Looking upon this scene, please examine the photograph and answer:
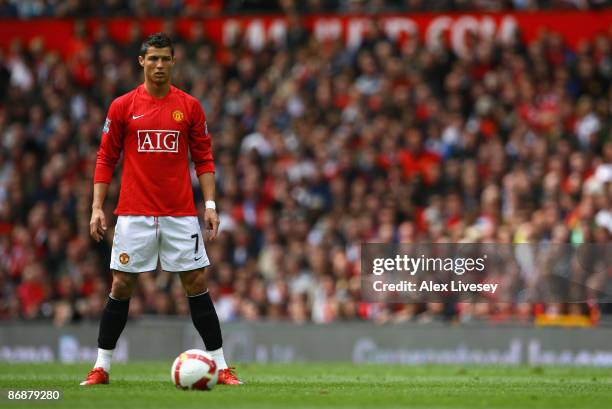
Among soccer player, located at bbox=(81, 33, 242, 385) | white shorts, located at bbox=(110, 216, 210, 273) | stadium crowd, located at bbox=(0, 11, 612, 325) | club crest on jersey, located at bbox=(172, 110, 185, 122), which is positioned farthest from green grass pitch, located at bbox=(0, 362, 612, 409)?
stadium crowd, located at bbox=(0, 11, 612, 325)

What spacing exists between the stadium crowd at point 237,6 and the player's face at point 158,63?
13636 mm

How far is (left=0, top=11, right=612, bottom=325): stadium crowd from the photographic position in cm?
1830

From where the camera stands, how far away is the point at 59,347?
1869cm

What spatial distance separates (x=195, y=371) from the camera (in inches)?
376

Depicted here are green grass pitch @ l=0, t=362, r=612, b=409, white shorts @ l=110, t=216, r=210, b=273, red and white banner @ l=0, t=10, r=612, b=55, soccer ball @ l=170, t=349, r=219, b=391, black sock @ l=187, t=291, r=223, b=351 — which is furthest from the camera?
red and white banner @ l=0, t=10, r=612, b=55

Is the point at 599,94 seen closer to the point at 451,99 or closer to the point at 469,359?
the point at 451,99

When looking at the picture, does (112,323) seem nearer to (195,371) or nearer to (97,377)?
(97,377)

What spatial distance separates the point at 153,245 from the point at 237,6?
14779 mm

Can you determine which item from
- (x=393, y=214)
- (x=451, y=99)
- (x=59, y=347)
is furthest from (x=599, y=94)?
(x=59, y=347)

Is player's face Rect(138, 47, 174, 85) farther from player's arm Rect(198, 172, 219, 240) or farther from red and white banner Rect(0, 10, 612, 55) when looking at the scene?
red and white banner Rect(0, 10, 612, 55)

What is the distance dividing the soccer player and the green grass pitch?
549mm

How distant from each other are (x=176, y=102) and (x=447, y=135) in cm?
1050

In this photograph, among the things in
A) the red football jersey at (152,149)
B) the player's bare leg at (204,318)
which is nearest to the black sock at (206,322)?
the player's bare leg at (204,318)

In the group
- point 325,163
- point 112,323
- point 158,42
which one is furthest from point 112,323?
point 325,163
